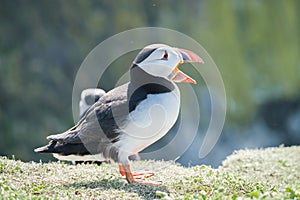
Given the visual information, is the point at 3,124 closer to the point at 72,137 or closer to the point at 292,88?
the point at 292,88

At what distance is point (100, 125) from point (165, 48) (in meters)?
0.94

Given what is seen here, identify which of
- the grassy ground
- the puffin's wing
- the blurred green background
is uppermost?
the blurred green background

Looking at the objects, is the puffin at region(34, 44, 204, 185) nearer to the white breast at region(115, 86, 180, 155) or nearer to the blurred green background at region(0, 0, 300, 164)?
the white breast at region(115, 86, 180, 155)

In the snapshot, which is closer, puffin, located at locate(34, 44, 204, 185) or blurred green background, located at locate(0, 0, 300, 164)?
puffin, located at locate(34, 44, 204, 185)

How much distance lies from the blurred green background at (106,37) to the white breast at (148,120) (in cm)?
896

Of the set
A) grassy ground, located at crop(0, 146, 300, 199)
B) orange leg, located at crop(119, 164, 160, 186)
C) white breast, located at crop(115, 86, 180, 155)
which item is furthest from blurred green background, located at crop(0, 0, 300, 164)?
white breast, located at crop(115, 86, 180, 155)

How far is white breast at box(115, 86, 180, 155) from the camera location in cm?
520

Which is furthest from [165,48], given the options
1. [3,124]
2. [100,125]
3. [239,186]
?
[3,124]

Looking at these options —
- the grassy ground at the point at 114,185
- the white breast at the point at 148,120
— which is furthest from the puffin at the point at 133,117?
the grassy ground at the point at 114,185

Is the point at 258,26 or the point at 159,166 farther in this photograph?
the point at 258,26

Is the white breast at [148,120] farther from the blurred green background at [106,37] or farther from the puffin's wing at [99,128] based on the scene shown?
the blurred green background at [106,37]

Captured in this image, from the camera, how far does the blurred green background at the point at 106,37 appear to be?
573 inches

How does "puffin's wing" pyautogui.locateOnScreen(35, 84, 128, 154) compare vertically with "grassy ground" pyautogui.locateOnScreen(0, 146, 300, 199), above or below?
above

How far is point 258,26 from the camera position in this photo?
16219mm
